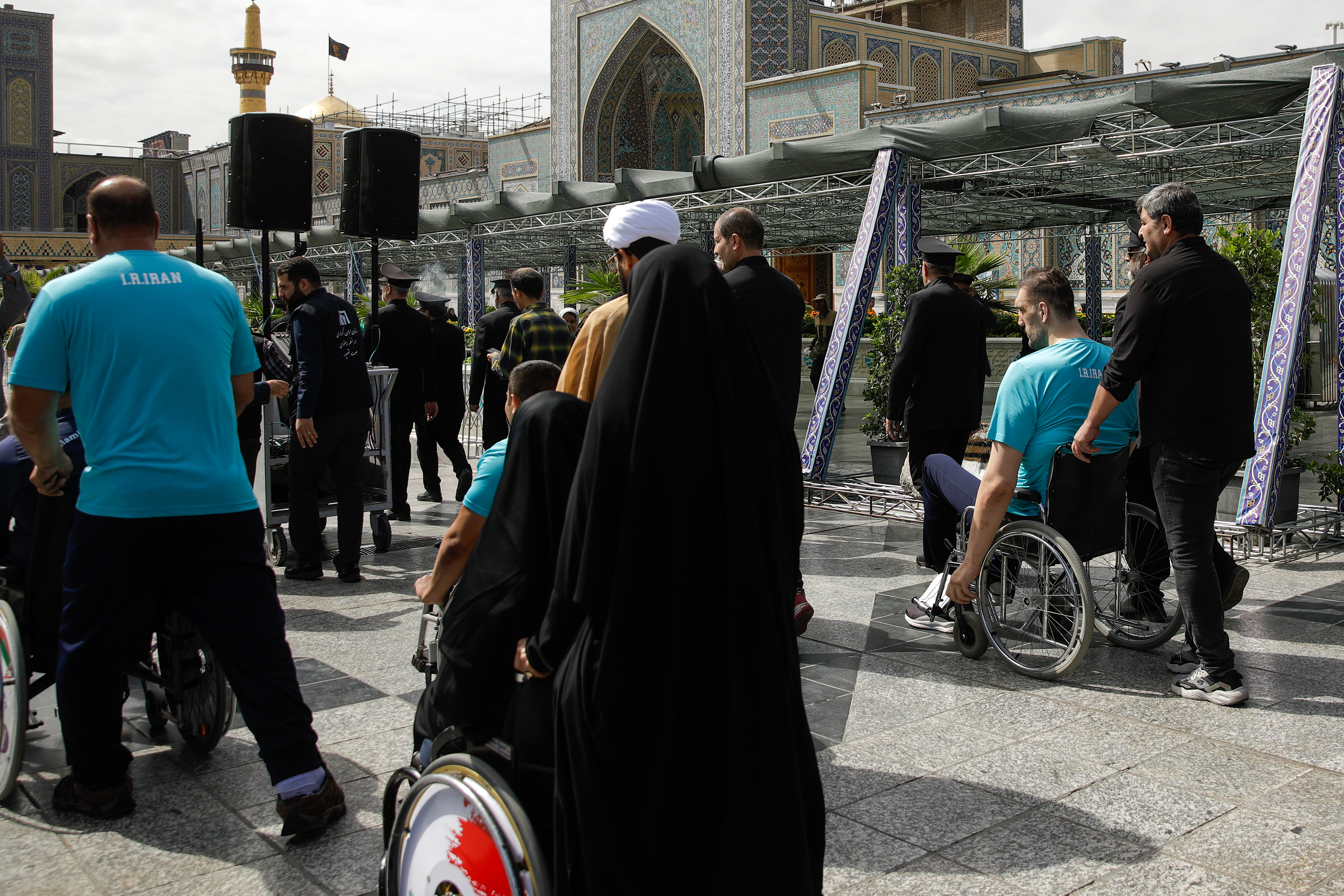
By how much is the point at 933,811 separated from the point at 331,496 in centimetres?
446

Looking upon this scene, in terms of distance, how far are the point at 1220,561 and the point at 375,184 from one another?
586 cm

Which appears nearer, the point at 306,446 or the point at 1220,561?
the point at 1220,561

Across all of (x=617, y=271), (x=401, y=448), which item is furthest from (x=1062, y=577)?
(x=401, y=448)

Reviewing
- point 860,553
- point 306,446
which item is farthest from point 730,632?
point 860,553

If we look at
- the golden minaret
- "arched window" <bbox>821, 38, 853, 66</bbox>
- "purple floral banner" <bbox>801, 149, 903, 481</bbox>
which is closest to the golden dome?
the golden minaret

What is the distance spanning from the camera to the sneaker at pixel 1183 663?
4.20 metres

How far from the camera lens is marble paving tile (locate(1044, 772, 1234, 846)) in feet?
9.40

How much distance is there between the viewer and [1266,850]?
274cm

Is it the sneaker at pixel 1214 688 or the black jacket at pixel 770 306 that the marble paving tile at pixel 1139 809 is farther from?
the black jacket at pixel 770 306

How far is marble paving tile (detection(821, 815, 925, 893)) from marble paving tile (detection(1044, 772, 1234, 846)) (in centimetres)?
49

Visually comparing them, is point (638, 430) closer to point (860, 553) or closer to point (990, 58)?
point (860, 553)

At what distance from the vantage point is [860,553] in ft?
22.0

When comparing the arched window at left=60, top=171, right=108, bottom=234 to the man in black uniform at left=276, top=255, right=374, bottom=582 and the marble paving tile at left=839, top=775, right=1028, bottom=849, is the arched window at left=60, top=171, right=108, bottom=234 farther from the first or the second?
the marble paving tile at left=839, top=775, right=1028, bottom=849

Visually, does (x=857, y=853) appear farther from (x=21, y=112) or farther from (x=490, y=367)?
(x=21, y=112)
